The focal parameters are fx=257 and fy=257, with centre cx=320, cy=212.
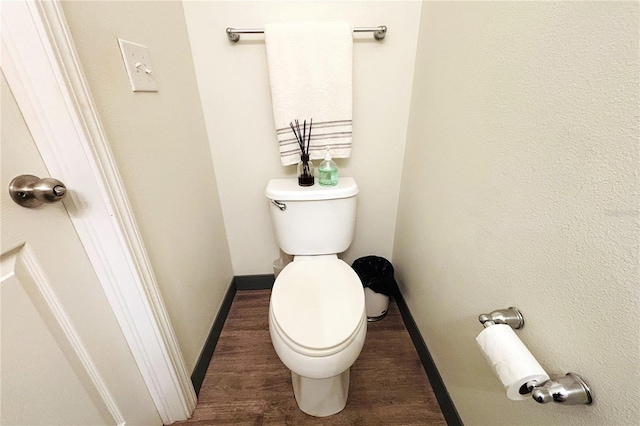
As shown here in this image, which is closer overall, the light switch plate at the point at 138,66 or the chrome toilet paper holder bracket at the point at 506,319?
the chrome toilet paper holder bracket at the point at 506,319

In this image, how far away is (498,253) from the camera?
643mm

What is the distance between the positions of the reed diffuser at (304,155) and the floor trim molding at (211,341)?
0.77 meters

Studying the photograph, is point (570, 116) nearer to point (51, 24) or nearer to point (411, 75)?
point (411, 75)

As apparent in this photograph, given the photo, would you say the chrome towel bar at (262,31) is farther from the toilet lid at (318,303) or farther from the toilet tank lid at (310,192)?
the toilet lid at (318,303)

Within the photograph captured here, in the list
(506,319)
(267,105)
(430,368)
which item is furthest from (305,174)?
(430,368)

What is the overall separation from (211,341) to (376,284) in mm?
809

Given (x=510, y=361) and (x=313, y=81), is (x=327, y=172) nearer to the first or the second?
(x=313, y=81)

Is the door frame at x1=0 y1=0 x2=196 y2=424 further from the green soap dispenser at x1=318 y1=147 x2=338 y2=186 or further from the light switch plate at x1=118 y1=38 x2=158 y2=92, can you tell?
the green soap dispenser at x1=318 y1=147 x2=338 y2=186

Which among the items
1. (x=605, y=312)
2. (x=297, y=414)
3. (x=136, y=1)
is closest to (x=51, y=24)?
(x=136, y=1)

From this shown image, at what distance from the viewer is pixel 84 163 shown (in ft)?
1.77

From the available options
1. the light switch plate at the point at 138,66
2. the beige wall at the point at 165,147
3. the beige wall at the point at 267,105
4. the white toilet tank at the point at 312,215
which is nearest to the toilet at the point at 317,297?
the white toilet tank at the point at 312,215

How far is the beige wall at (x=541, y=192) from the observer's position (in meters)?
0.39

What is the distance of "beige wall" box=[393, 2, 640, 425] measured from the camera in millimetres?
390

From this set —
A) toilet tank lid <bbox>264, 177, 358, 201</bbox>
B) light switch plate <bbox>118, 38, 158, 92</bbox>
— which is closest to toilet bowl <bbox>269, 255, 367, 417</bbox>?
toilet tank lid <bbox>264, 177, 358, 201</bbox>
